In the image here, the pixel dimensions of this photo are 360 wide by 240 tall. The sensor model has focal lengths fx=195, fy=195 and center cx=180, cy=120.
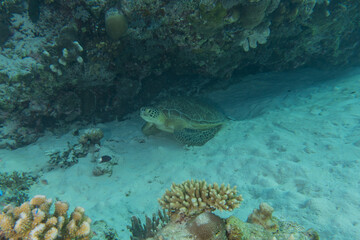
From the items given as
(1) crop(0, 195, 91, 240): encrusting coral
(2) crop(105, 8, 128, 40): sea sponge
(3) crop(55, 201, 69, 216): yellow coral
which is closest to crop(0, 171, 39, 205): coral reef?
(1) crop(0, 195, 91, 240): encrusting coral

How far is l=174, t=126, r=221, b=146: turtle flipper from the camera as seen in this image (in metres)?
5.26

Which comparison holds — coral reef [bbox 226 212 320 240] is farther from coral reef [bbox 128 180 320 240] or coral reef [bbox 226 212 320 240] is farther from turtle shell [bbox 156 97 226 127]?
turtle shell [bbox 156 97 226 127]

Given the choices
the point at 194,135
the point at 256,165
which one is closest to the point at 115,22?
the point at 194,135

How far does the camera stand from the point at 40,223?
1.92 m

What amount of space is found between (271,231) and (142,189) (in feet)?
8.62

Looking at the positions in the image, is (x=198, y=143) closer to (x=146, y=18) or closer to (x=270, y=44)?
(x=146, y=18)

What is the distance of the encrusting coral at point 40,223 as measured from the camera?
1830 millimetres

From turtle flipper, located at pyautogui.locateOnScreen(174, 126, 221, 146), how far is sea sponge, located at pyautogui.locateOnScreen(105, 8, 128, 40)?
295 cm

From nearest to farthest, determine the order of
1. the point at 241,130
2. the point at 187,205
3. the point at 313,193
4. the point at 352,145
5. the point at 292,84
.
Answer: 1. the point at 187,205
2. the point at 313,193
3. the point at 352,145
4. the point at 241,130
5. the point at 292,84

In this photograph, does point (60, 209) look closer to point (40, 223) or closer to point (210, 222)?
point (40, 223)

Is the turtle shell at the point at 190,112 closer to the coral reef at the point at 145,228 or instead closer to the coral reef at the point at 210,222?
the coral reef at the point at 145,228

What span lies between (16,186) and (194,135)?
166 inches

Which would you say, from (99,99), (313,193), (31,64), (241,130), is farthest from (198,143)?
(31,64)

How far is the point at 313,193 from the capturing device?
3.17 meters
